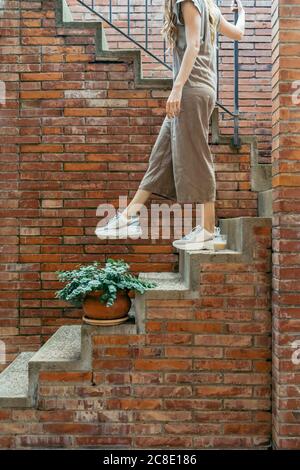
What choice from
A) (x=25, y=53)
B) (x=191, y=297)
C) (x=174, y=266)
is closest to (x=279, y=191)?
(x=191, y=297)

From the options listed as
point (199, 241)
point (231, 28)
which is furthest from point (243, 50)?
point (199, 241)

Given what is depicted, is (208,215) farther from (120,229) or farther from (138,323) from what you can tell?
(138,323)

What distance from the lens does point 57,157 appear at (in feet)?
11.0

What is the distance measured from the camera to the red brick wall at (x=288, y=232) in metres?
2.30

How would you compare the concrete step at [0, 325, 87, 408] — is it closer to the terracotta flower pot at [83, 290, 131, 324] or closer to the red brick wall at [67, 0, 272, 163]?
the terracotta flower pot at [83, 290, 131, 324]

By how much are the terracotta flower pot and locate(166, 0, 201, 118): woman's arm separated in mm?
1032

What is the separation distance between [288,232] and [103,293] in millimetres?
990

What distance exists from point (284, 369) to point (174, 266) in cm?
124

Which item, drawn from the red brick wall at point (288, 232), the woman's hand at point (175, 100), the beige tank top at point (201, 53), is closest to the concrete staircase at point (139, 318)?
the red brick wall at point (288, 232)

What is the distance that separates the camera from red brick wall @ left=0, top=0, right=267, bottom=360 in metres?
3.33

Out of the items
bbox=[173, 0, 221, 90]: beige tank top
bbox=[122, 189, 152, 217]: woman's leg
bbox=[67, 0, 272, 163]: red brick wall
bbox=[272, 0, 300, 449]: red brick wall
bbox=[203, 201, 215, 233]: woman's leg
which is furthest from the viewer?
bbox=[67, 0, 272, 163]: red brick wall

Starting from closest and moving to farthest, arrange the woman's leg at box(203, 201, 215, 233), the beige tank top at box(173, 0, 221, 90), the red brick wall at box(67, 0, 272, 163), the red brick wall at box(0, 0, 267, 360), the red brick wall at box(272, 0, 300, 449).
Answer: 1. the red brick wall at box(272, 0, 300, 449)
2. the beige tank top at box(173, 0, 221, 90)
3. the woman's leg at box(203, 201, 215, 233)
4. the red brick wall at box(0, 0, 267, 360)
5. the red brick wall at box(67, 0, 272, 163)

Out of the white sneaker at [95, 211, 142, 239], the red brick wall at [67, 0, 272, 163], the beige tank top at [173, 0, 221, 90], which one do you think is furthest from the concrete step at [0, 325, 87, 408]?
the red brick wall at [67, 0, 272, 163]

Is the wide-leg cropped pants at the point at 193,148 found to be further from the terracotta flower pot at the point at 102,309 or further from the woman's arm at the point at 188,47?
the terracotta flower pot at the point at 102,309
